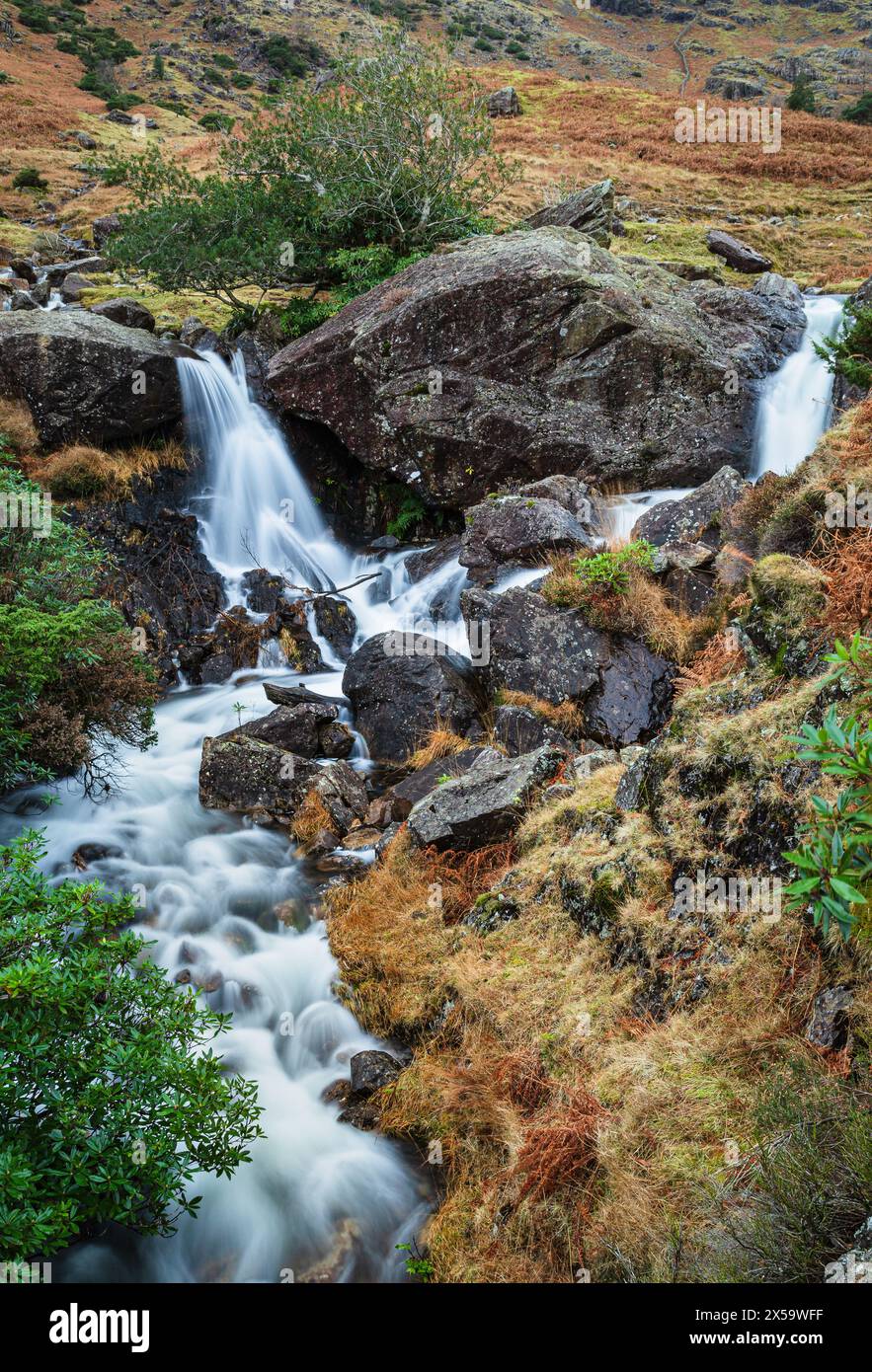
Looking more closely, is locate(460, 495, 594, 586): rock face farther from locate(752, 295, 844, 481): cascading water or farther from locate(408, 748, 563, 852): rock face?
locate(408, 748, 563, 852): rock face

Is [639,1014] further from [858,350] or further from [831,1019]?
[858,350]

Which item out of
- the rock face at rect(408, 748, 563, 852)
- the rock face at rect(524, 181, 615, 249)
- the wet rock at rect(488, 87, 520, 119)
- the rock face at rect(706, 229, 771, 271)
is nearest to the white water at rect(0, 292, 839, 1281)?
the rock face at rect(408, 748, 563, 852)

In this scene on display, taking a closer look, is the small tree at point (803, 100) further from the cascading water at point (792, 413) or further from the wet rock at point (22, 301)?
the wet rock at point (22, 301)

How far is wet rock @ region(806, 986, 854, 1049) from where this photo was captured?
4129mm

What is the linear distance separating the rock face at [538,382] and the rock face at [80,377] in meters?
3.86

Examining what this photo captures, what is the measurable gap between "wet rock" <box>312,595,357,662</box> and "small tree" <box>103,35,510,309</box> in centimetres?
882

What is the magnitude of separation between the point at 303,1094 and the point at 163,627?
8.93 m

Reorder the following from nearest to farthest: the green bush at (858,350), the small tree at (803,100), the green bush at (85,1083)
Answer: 1. the green bush at (85,1083)
2. the green bush at (858,350)
3. the small tree at (803,100)

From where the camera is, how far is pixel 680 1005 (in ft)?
16.9

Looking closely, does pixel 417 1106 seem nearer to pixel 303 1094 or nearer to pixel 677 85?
pixel 303 1094

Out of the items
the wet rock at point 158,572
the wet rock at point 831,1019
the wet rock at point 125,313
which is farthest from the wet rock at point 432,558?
the wet rock at point 831,1019

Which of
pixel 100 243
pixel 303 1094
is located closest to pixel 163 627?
pixel 303 1094

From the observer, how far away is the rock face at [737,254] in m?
23.4
